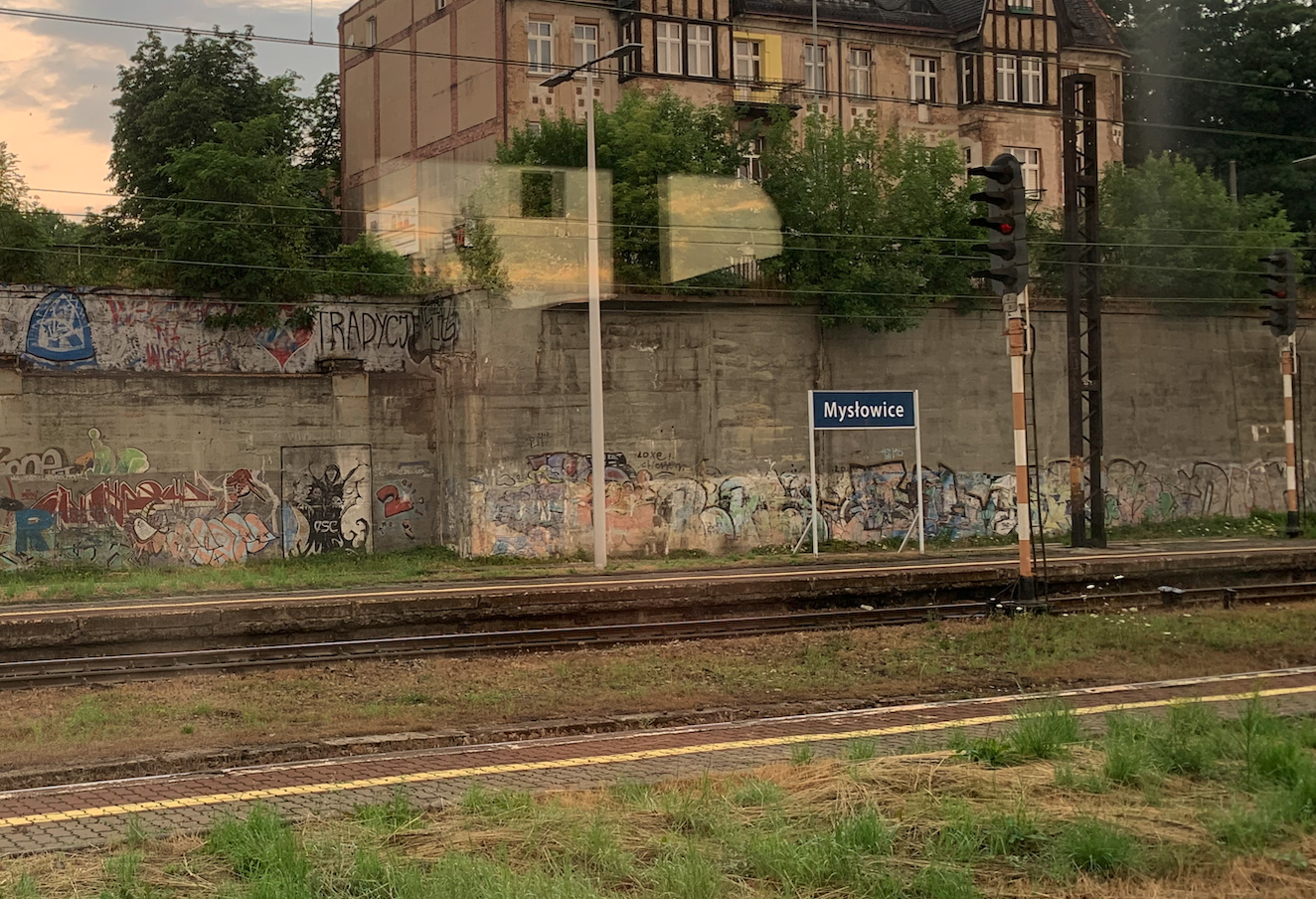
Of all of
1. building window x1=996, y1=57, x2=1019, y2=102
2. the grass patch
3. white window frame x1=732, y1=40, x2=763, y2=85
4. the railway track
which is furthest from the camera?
building window x1=996, y1=57, x2=1019, y2=102

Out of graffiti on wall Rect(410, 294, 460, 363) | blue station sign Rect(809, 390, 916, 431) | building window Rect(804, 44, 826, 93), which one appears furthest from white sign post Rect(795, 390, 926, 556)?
building window Rect(804, 44, 826, 93)

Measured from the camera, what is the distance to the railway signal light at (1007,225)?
1588 centimetres

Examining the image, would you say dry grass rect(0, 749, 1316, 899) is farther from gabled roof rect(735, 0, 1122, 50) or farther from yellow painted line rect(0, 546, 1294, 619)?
gabled roof rect(735, 0, 1122, 50)

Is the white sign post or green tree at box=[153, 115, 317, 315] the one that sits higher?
green tree at box=[153, 115, 317, 315]

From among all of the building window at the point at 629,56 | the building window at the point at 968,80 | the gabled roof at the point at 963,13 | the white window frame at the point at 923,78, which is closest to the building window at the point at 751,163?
the building window at the point at 629,56

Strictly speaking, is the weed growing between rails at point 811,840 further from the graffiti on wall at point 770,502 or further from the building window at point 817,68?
the building window at point 817,68

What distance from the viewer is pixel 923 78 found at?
46.5 metres

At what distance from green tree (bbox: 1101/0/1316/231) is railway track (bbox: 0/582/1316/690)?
35812 mm

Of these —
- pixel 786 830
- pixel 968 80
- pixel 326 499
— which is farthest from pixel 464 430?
pixel 968 80

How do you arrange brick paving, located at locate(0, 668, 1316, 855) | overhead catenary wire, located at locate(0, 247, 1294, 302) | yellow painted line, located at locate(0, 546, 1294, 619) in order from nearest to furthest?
brick paving, located at locate(0, 668, 1316, 855) < yellow painted line, located at locate(0, 546, 1294, 619) < overhead catenary wire, located at locate(0, 247, 1294, 302)

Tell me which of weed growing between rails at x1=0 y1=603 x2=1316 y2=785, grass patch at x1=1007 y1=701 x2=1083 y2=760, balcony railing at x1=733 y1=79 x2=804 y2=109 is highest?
balcony railing at x1=733 y1=79 x2=804 y2=109

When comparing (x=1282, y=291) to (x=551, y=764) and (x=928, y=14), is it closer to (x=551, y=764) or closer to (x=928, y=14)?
(x=928, y=14)

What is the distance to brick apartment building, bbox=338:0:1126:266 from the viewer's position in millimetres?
40250

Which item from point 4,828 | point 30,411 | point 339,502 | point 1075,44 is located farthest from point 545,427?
point 1075,44
